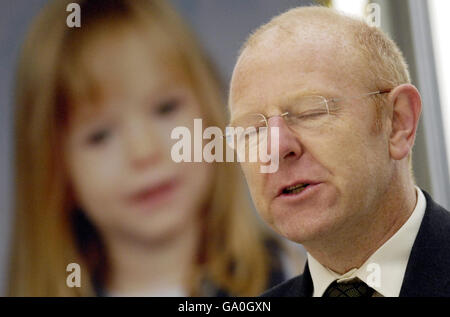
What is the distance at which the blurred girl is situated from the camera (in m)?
2.87

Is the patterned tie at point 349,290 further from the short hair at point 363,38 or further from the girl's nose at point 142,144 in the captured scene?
the girl's nose at point 142,144

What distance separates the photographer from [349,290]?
5.24 feet

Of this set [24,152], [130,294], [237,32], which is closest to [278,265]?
[130,294]

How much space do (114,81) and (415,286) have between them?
6.35 ft

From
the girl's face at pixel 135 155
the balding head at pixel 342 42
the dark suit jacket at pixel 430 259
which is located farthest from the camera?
the girl's face at pixel 135 155

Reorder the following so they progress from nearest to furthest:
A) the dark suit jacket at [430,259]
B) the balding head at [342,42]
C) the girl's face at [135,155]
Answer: the dark suit jacket at [430,259] → the balding head at [342,42] → the girl's face at [135,155]

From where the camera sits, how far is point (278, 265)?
113 inches

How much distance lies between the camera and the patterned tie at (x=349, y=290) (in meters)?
1.55

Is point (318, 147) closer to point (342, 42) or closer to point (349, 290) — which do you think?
point (342, 42)

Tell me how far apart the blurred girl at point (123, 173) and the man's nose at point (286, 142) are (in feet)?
4.43

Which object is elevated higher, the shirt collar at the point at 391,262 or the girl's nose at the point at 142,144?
the girl's nose at the point at 142,144

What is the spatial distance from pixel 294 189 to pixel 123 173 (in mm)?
1486

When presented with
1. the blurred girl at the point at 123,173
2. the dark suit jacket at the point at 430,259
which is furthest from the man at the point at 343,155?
the blurred girl at the point at 123,173

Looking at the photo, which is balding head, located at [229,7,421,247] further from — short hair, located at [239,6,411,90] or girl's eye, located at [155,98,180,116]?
girl's eye, located at [155,98,180,116]
